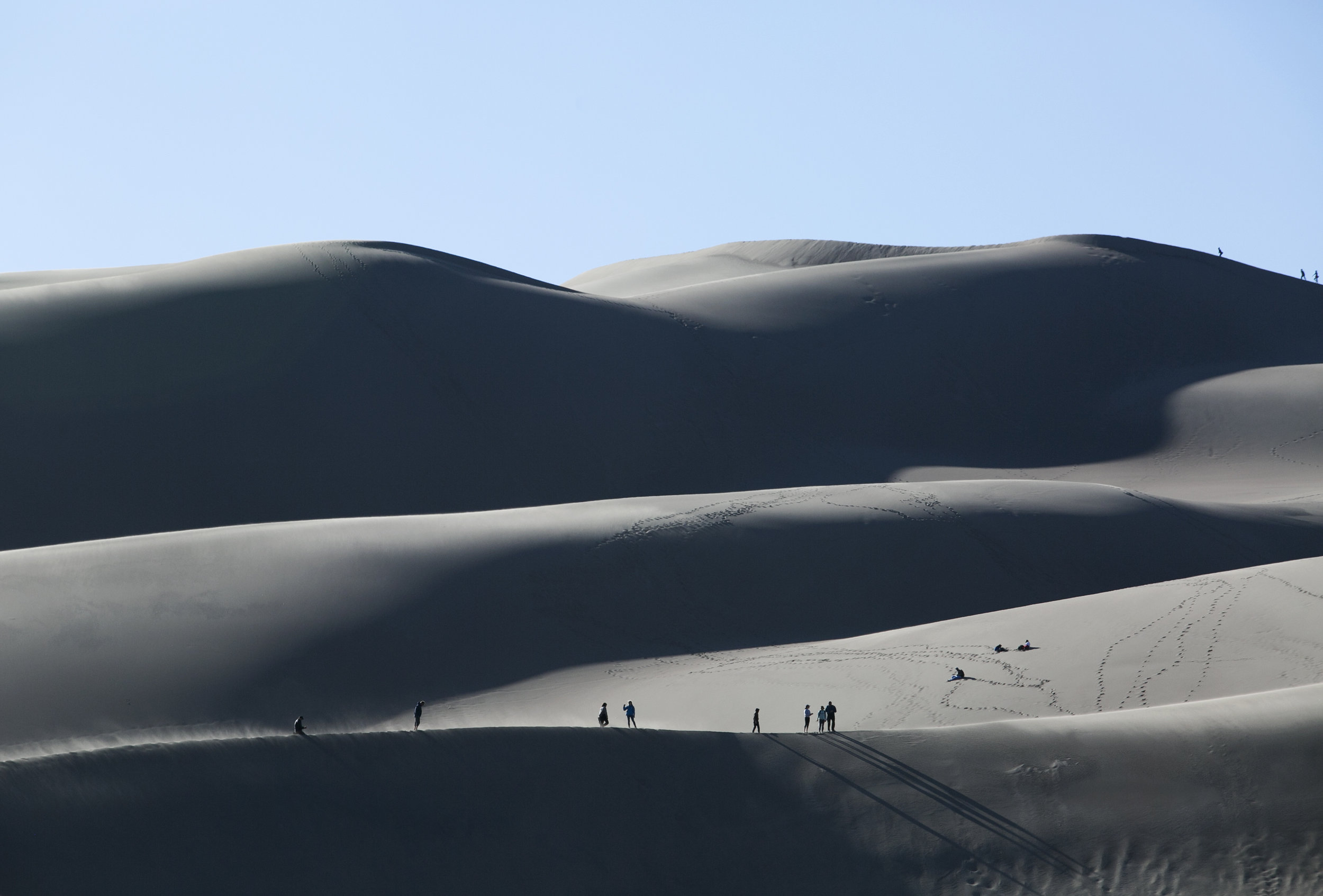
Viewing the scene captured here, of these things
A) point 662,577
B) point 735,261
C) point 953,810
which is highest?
point 735,261

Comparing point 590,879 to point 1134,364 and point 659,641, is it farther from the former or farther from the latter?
point 1134,364

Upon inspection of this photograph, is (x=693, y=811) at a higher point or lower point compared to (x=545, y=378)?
lower

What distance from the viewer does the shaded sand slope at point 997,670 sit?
63.8ft

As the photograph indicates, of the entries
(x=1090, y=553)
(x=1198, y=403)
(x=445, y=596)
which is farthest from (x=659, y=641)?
(x=1198, y=403)

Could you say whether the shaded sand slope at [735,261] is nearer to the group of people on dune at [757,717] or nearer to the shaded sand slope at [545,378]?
the shaded sand slope at [545,378]

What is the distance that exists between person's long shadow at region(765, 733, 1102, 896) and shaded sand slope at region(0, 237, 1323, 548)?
2015 centimetres

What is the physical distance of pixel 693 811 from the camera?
15.6 metres

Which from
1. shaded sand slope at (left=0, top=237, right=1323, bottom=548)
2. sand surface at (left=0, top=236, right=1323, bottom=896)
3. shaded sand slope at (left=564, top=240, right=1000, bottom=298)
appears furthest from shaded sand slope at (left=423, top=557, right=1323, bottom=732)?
shaded sand slope at (left=564, top=240, right=1000, bottom=298)

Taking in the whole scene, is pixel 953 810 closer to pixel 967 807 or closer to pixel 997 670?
pixel 967 807

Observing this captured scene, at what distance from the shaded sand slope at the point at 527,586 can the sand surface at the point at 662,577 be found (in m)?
0.09

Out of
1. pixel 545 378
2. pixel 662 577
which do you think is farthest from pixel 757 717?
pixel 545 378

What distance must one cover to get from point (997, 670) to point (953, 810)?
5.80 meters

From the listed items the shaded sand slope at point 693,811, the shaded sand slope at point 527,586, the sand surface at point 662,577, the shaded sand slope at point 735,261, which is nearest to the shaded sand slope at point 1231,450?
the sand surface at point 662,577

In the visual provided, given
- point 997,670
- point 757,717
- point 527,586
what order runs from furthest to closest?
1. point 527,586
2. point 997,670
3. point 757,717
